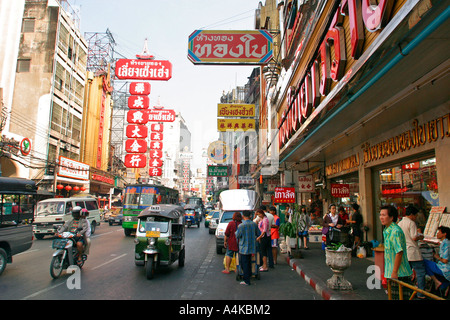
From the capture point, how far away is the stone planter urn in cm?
646

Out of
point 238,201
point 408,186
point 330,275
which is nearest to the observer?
point 330,275

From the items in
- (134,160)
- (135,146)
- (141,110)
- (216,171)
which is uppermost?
(141,110)

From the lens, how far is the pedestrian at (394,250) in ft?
14.8

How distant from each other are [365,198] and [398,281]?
8020 millimetres

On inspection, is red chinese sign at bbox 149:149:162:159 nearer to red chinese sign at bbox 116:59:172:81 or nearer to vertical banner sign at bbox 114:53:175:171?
vertical banner sign at bbox 114:53:175:171

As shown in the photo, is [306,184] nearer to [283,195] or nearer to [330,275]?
[283,195]

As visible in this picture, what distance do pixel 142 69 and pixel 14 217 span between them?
21.1m

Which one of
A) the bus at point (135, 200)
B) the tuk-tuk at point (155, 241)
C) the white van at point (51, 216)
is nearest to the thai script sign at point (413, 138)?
the tuk-tuk at point (155, 241)

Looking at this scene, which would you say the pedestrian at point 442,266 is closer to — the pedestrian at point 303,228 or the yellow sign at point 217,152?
the pedestrian at point 303,228

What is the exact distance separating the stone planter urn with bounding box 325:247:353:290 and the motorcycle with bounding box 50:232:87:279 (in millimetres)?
6441

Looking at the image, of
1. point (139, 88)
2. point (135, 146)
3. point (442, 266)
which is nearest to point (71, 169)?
point (135, 146)

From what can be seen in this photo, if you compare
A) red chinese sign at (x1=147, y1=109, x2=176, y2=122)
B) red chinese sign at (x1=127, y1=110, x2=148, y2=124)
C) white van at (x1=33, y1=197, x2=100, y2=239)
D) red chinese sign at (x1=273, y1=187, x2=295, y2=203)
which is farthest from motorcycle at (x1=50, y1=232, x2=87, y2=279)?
red chinese sign at (x1=147, y1=109, x2=176, y2=122)

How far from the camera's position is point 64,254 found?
8109 millimetres
